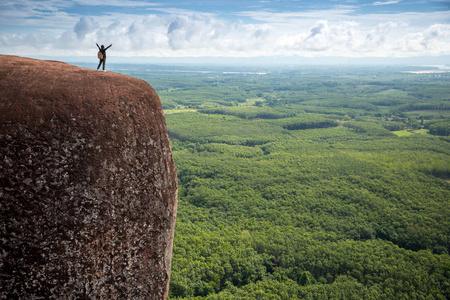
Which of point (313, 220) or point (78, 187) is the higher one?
point (78, 187)

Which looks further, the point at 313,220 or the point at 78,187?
the point at 313,220

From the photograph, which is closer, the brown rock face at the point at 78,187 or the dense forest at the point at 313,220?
the brown rock face at the point at 78,187

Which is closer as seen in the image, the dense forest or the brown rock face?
the brown rock face

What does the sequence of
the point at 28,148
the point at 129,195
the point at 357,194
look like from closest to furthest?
the point at 28,148
the point at 129,195
the point at 357,194

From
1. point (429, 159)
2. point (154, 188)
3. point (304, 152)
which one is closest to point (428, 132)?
point (429, 159)

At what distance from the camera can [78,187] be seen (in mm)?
9953

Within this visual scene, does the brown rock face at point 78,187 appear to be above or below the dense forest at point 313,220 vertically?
above

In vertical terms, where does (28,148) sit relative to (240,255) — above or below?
above

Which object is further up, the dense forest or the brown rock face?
the brown rock face

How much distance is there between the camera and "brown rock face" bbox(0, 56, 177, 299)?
9.50 m

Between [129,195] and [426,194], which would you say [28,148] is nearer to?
[129,195]

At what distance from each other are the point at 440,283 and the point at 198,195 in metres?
52.9

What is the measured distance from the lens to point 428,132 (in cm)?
16475

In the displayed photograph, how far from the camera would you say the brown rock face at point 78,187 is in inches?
374
